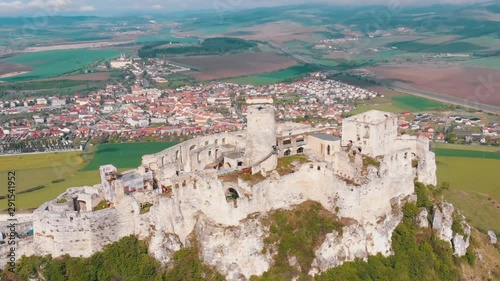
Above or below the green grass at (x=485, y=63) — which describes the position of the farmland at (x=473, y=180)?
below

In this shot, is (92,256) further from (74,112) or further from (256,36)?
(256,36)

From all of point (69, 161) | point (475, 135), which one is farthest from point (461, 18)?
point (69, 161)

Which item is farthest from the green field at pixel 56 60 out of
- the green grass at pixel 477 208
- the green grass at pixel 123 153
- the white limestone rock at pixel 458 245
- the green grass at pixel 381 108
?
the white limestone rock at pixel 458 245

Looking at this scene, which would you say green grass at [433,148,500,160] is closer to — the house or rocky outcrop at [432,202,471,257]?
rocky outcrop at [432,202,471,257]

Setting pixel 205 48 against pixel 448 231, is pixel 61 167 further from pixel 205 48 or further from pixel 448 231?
pixel 205 48

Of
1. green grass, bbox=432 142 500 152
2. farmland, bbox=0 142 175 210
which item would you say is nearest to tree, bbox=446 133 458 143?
green grass, bbox=432 142 500 152

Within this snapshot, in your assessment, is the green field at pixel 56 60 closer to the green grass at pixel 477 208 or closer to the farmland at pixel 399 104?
the farmland at pixel 399 104
